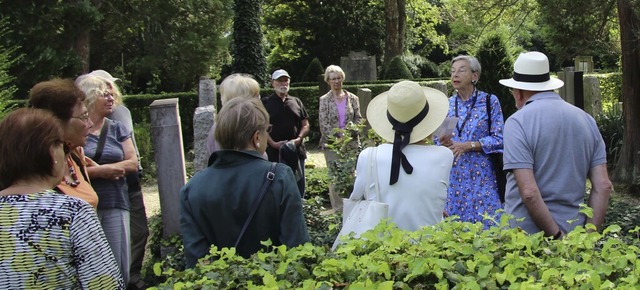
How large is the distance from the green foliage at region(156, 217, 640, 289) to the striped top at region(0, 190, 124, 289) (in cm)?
26

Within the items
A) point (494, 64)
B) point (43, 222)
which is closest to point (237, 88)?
point (43, 222)

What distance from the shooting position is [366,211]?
3379mm

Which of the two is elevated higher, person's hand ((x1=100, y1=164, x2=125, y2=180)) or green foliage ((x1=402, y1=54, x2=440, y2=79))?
green foliage ((x1=402, y1=54, x2=440, y2=79))

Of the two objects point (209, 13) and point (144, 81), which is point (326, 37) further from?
point (209, 13)

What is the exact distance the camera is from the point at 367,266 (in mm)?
2410

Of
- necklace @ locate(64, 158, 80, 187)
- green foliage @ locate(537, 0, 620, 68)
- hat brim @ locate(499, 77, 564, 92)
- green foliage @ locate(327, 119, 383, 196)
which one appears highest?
green foliage @ locate(537, 0, 620, 68)

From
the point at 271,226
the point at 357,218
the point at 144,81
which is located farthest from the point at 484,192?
the point at 144,81

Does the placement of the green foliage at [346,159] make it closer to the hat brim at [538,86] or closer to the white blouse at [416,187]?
the hat brim at [538,86]

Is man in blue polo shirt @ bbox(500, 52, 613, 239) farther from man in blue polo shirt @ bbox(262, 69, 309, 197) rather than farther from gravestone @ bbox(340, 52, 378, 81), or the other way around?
gravestone @ bbox(340, 52, 378, 81)

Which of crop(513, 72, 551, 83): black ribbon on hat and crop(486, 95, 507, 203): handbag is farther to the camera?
crop(486, 95, 507, 203): handbag

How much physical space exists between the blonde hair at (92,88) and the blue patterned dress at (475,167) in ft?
7.54

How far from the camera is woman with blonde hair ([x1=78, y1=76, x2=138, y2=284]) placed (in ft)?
14.8

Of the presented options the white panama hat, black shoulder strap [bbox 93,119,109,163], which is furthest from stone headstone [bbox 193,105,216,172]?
the white panama hat

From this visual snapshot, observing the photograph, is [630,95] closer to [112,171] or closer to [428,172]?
[428,172]
